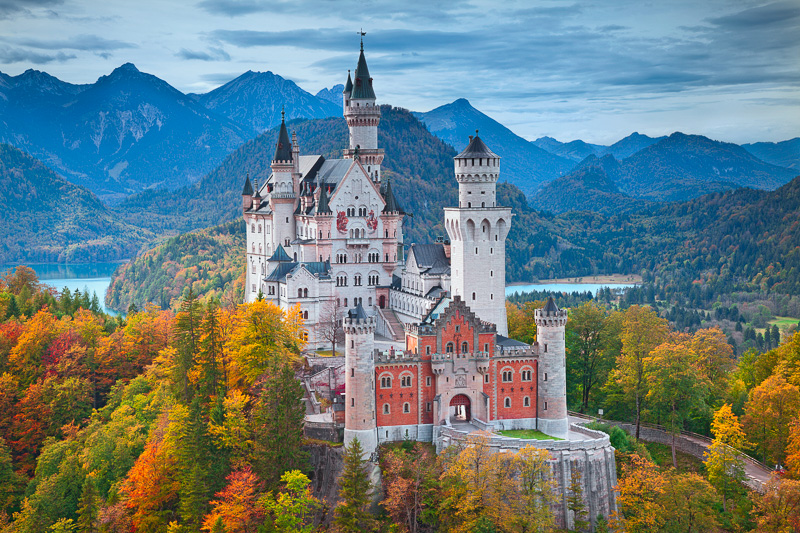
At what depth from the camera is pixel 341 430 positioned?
61.1m

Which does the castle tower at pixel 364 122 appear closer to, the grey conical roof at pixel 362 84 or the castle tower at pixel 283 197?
the grey conical roof at pixel 362 84

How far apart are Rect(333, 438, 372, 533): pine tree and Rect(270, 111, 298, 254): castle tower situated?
42077 mm

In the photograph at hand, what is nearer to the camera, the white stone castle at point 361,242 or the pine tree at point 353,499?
the pine tree at point 353,499

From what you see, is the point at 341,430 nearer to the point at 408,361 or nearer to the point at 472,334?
the point at 408,361

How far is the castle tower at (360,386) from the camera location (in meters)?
59.4

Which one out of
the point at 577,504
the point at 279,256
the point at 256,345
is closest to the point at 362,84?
the point at 279,256

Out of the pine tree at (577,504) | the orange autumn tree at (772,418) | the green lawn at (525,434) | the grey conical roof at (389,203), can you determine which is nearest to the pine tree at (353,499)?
the green lawn at (525,434)

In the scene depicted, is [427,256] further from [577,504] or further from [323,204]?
[577,504]

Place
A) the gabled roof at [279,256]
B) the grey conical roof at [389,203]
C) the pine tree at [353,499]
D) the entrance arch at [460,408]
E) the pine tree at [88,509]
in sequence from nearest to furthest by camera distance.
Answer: the pine tree at [353,499]
the pine tree at [88,509]
the entrance arch at [460,408]
the gabled roof at [279,256]
the grey conical roof at [389,203]

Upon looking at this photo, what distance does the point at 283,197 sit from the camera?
9419 cm

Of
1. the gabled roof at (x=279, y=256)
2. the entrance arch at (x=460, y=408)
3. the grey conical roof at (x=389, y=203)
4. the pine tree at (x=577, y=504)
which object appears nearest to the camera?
the pine tree at (x=577, y=504)

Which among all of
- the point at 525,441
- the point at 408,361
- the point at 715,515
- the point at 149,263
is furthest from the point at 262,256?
the point at 149,263

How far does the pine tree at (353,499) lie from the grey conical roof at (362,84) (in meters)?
50.3

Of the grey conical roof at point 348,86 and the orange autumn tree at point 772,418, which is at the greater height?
the grey conical roof at point 348,86
